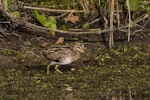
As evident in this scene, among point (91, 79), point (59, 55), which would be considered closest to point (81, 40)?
point (59, 55)

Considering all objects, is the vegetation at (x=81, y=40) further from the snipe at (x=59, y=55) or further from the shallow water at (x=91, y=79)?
the snipe at (x=59, y=55)

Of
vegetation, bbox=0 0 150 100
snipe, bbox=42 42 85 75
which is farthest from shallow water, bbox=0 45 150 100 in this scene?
snipe, bbox=42 42 85 75

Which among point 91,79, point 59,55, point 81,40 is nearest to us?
point 91,79

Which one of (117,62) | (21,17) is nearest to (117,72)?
(117,62)

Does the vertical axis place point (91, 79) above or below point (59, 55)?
below

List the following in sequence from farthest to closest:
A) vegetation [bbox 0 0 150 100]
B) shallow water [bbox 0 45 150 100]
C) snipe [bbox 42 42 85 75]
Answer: snipe [bbox 42 42 85 75] → vegetation [bbox 0 0 150 100] → shallow water [bbox 0 45 150 100]

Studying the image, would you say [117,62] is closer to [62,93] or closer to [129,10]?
[129,10]

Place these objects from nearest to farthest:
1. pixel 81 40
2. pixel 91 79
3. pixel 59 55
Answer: pixel 91 79 < pixel 59 55 < pixel 81 40

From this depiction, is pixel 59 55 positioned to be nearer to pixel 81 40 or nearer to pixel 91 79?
pixel 91 79

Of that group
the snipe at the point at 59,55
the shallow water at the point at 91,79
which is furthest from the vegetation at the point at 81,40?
the snipe at the point at 59,55

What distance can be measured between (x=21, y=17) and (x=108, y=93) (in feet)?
11.5

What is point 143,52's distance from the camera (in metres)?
12.4

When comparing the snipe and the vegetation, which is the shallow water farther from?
the snipe

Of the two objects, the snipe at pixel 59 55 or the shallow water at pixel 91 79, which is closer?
the shallow water at pixel 91 79
